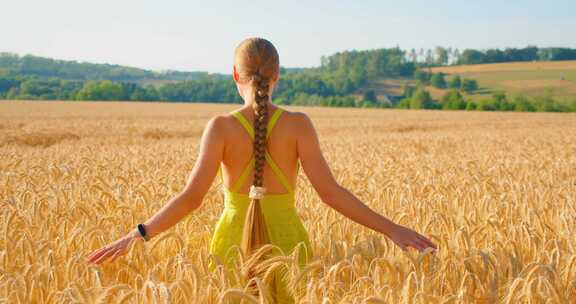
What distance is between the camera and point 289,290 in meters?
2.28

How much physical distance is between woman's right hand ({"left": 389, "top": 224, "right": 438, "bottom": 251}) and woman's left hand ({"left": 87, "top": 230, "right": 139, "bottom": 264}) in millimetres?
1225

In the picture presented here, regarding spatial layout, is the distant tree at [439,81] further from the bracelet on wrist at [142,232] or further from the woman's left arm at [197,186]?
the bracelet on wrist at [142,232]

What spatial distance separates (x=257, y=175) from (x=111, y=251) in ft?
2.49

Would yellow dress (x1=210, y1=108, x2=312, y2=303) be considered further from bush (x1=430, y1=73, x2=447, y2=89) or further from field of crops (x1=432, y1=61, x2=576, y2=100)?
bush (x1=430, y1=73, x2=447, y2=89)

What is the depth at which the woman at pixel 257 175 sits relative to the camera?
2.67 m

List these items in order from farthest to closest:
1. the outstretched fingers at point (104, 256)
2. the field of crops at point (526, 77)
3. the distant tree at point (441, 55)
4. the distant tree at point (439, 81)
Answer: the distant tree at point (441, 55), the distant tree at point (439, 81), the field of crops at point (526, 77), the outstretched fingers at point (104, 256)

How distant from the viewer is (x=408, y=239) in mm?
2691

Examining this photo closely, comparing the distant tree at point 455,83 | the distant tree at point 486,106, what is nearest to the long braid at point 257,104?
the distant tree at point 486,106

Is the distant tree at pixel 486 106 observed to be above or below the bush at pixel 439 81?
below

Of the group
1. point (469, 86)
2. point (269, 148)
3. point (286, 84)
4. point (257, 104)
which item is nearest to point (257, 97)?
point (257, 104)

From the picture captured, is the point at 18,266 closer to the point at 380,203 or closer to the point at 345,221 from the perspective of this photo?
the point at 345,221

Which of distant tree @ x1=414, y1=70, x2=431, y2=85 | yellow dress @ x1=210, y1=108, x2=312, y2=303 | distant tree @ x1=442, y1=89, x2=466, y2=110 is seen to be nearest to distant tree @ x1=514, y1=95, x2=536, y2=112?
distant tree @ x1=442, y1=89, x2=466, y2=110

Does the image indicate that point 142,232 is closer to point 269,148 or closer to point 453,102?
point 269,148

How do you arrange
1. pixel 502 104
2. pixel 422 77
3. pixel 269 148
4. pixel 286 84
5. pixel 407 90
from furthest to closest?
pixel 422 77
pixel 286 84
pixel 407 90
pixel 502 104
pixel 269 148
